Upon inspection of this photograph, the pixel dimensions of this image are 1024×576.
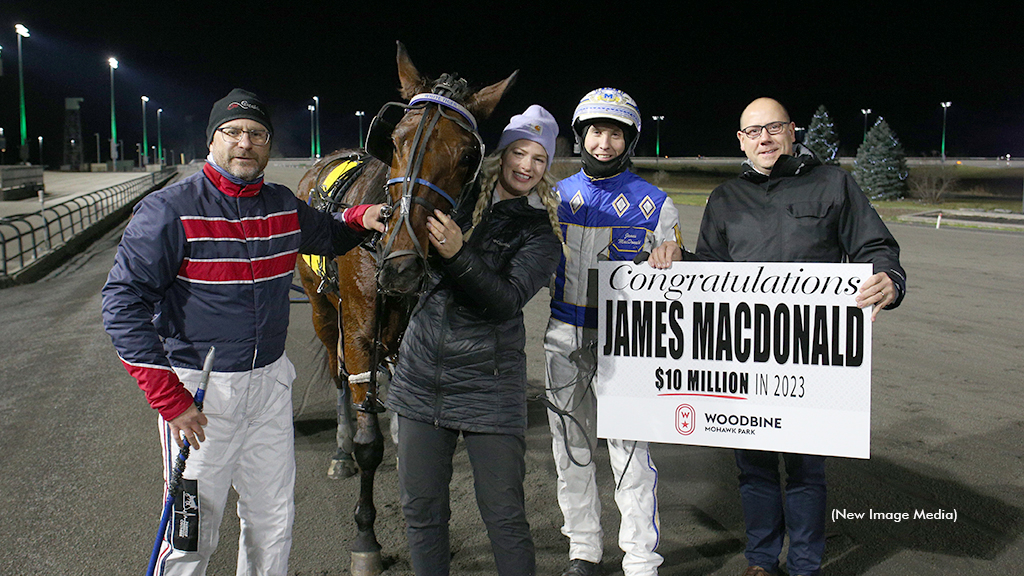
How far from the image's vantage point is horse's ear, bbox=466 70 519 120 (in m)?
2.75

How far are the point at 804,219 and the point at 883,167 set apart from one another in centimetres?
4446

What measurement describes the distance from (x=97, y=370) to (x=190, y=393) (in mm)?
5841

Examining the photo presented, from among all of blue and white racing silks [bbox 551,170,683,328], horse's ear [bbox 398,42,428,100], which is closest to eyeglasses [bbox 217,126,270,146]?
horse's ear [bbox 398,42,428,100]

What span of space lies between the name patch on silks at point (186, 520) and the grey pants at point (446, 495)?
74 centimetres

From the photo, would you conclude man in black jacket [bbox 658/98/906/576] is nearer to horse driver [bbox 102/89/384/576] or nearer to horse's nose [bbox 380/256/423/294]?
horse's nose [bbox 380/256/423/294]

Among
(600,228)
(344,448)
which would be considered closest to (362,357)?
(344,448)

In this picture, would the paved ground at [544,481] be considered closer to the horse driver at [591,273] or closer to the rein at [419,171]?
the horse driver at [591,273]

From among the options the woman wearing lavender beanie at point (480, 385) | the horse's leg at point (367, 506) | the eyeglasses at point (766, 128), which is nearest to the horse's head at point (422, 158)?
the woman wearing lavender beanie at point (480, 385)

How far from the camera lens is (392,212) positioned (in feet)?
8.09

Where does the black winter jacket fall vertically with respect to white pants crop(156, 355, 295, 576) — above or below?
above

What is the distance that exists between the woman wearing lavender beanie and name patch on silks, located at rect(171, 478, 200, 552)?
2.41 ft

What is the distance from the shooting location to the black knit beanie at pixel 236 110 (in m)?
2.57

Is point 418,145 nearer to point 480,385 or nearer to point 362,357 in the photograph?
point 480,385

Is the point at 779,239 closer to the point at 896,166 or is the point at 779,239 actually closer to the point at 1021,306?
the point at 1021,306
